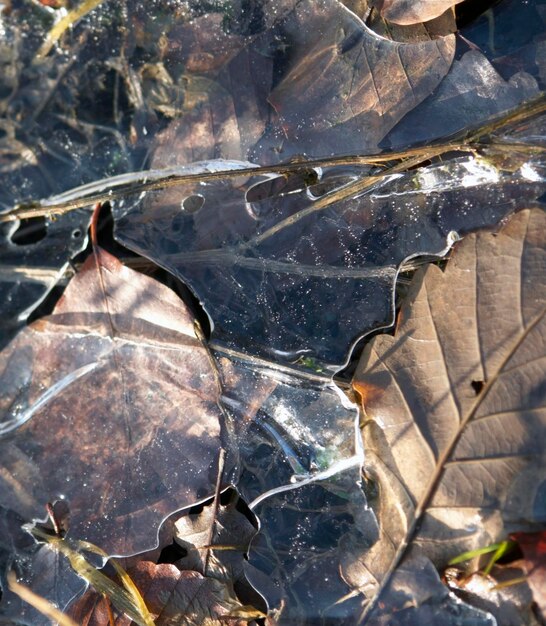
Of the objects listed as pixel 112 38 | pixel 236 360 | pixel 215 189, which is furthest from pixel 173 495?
pixel 112 38

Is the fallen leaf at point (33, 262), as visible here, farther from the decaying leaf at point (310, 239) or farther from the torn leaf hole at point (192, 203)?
the torn leaf hole at point (192, 203)

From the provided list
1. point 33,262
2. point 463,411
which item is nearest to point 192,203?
point 33,262

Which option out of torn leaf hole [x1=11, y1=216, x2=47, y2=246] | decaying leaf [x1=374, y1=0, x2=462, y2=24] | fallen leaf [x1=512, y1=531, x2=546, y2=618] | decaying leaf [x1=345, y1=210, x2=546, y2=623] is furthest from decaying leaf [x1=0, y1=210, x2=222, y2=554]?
decaying leaf [x1=374, y1=0, x2=462, y2=24]

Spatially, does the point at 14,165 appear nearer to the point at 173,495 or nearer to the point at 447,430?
the point at 173,495

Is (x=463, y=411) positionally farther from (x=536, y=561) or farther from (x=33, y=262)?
(x=33, y=262)

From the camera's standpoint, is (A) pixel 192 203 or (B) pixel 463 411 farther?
(A) pixel 192 203

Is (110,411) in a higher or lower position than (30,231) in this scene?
lower
